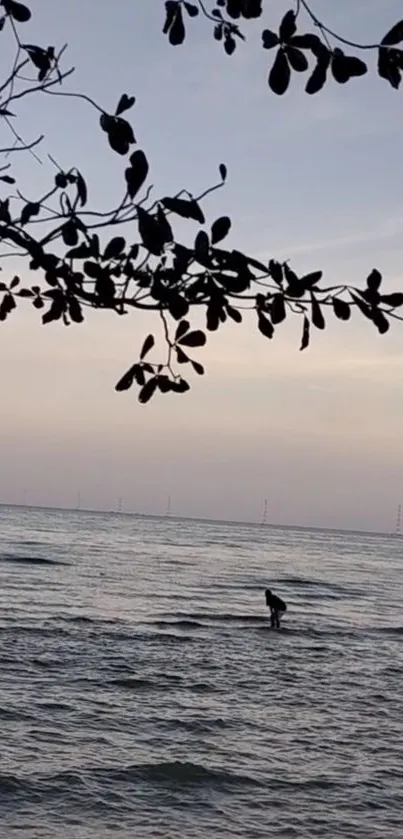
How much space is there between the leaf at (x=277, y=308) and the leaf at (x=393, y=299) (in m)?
0.31

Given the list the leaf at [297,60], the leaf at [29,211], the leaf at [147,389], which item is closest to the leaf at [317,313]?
the leaf at [147,389]

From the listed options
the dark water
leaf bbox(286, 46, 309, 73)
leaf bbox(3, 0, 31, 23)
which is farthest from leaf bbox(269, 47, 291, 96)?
the dark water

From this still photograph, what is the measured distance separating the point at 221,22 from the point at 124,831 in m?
7.84

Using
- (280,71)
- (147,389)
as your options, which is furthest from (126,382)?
(280,71)

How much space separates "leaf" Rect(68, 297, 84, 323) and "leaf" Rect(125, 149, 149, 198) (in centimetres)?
44

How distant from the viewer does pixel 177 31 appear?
3.04 m

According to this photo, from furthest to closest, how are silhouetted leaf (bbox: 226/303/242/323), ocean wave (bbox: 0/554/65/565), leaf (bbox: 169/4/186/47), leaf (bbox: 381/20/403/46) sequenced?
ocean wave (bbox: 0/554/65/565) < leaf (bbox: 169/4/186/47) < silhouetted leaf (bbox: 226/303/242/323) < leaf (bbox: 381/20/403/46)

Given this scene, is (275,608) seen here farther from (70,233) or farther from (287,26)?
(287,26)

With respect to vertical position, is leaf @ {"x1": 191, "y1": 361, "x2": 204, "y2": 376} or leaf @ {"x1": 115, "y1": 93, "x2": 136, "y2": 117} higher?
leaf @ {"x1": 115, "y1": 93, "x2": 136, "y2": 117}

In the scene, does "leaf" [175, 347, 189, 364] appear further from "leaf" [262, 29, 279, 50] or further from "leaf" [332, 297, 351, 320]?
"leaf" [262, 29, 279, 50]

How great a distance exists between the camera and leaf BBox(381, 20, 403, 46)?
2.61m

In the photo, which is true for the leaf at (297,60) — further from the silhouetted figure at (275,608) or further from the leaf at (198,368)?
the silhouetted figure at (275,608)

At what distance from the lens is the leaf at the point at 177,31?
303 cm

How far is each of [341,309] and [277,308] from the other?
0.20 metres
